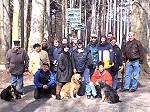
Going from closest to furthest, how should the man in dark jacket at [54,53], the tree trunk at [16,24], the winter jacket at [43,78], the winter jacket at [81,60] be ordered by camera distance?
the winter jacket at [81,60], the winter jacket at [43,78], the man in dark jacket at [54,53], the tree trunk at [16,24]

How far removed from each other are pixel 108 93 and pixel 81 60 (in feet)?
4.76

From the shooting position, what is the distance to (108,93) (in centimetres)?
568

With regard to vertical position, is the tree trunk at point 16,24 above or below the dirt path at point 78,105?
above

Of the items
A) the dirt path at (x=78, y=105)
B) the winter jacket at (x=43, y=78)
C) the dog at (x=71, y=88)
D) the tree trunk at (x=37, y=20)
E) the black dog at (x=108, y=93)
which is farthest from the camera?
the tree trunk at (x=37, y=20)

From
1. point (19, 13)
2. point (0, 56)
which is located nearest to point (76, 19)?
point (19, 13)

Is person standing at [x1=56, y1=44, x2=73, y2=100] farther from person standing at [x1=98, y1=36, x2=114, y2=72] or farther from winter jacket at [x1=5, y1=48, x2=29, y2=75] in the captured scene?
winter jacket at [x1=5, y1=48, x2=29, y2=75]

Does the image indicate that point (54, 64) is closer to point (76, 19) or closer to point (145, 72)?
point (76, 19)

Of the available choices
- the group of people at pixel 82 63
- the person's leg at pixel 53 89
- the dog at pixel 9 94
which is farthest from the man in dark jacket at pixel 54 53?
the dog at pixel 9 94

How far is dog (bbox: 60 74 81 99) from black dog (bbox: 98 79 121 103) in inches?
33.4

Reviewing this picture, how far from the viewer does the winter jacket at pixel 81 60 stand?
20.9 feet

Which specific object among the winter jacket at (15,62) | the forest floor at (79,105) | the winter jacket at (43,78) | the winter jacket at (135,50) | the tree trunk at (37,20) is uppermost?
the tree trunk at (37,20)

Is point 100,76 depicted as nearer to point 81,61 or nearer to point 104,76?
point 104,76

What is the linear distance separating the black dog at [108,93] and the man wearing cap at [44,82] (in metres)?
1.80

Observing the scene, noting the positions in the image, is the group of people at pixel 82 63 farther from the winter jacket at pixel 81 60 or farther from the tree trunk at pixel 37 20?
the tree trunk at pixel 37 20
